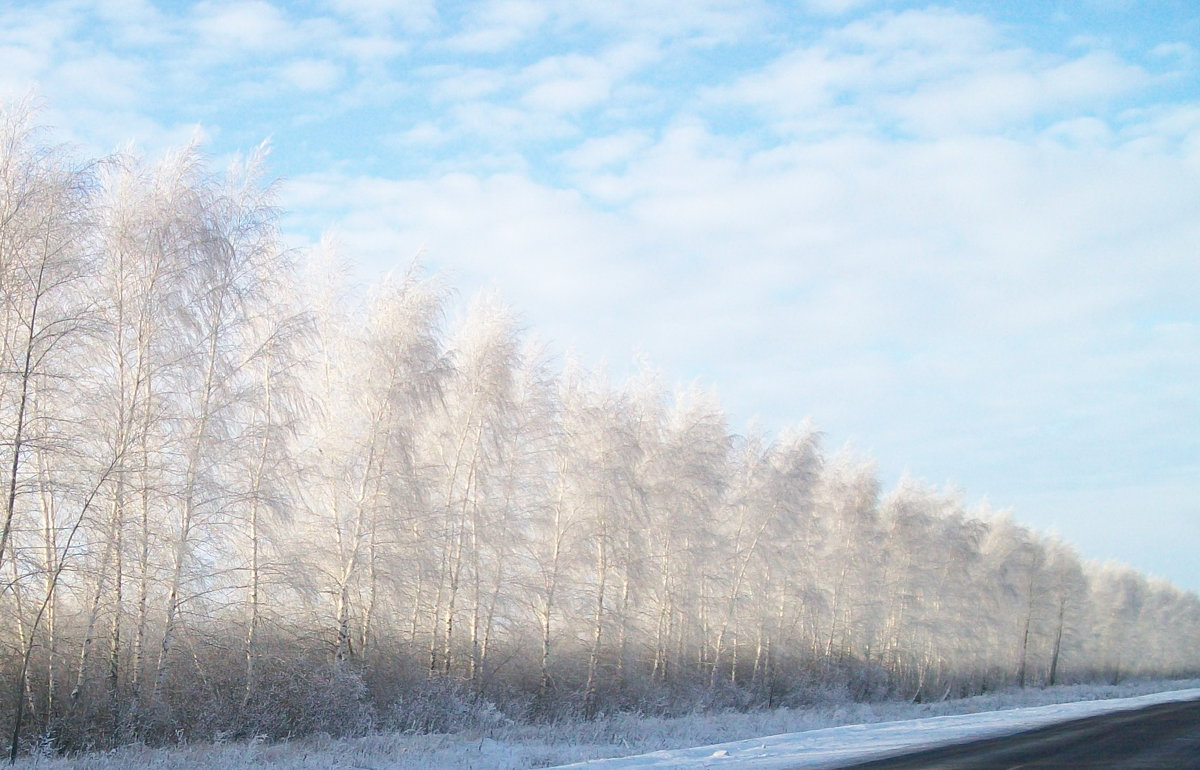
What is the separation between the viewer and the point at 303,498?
22.8 metres

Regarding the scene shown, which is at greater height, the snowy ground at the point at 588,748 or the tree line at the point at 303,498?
the tree line at the point at 303,498

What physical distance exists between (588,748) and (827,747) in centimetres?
548

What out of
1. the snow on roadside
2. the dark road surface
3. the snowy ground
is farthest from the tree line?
the dark road surface

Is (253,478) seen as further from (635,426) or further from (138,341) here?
(635,426)

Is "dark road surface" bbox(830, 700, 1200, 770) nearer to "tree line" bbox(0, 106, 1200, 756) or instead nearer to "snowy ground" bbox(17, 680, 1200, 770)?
"snowy ground" bbox(17, 680, 1200, 770)

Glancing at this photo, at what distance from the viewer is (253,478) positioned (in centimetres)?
2014

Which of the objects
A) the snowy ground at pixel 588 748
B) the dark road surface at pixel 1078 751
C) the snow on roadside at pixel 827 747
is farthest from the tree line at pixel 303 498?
the dark road surface at pixel 1078 751

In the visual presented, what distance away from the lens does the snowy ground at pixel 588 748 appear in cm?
1477

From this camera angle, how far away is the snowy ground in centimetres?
1477

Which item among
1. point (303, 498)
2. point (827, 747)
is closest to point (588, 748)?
point (827, 747)

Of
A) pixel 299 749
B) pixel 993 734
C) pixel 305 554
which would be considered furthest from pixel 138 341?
pixel 993 734

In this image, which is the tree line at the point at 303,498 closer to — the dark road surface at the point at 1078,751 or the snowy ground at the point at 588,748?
the snowy ground at the point at 588,748

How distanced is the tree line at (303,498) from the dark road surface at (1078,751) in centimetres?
1147

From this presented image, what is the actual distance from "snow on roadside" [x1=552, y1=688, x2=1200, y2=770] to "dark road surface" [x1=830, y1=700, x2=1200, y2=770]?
91 centimetres
